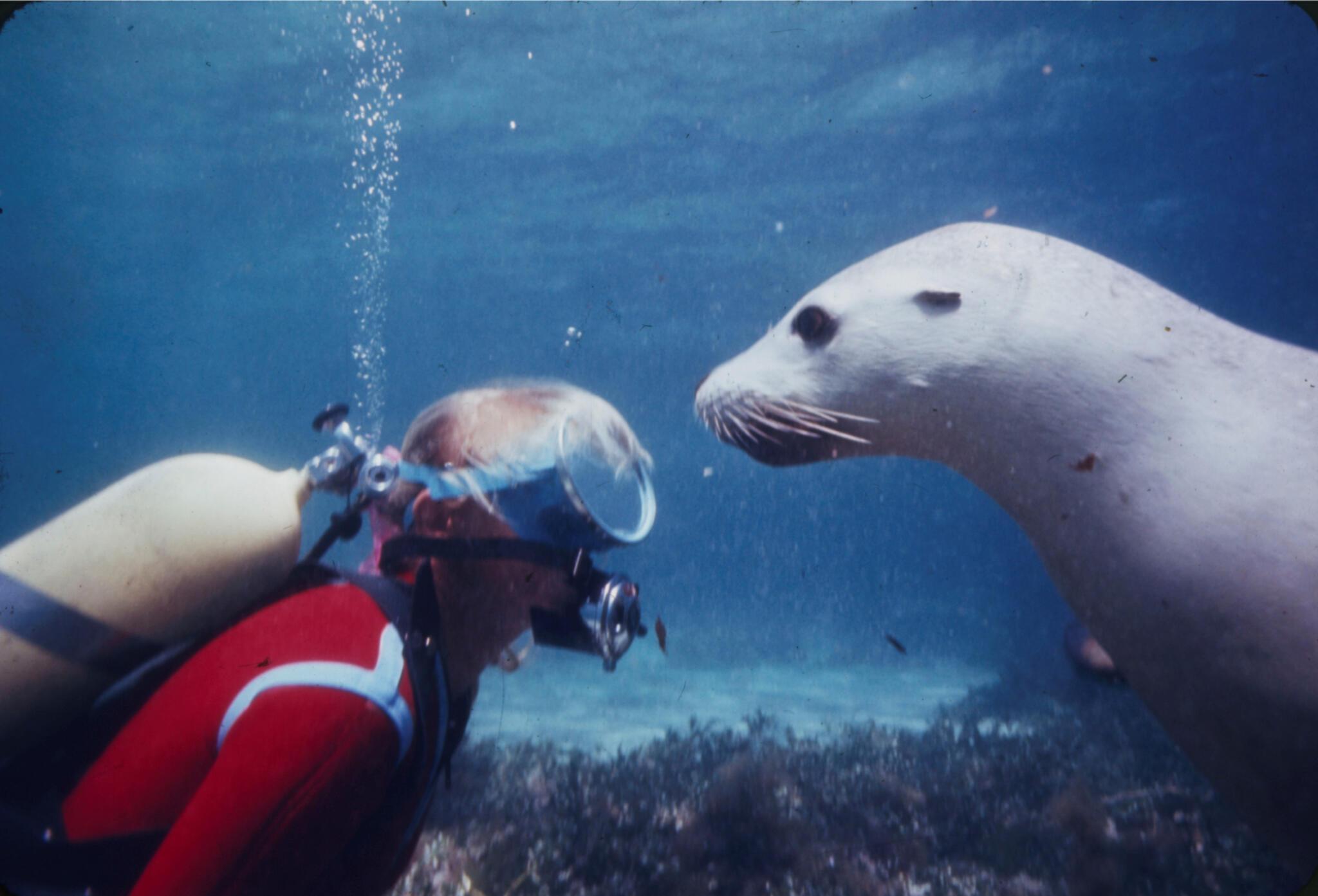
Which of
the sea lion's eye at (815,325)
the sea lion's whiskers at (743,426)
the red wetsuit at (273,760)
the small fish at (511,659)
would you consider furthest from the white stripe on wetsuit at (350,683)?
the sea lion's eye at (815,325)

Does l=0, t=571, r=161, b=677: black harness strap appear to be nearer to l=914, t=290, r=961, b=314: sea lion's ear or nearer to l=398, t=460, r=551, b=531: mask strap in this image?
l=398, t=460, r=551, b=531: mask strap

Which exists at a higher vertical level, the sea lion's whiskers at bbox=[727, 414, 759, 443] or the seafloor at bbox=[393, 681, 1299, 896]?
the sea lion's whiskers at bbox=[727, 414, 759, 443]

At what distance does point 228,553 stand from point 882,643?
25292 millimetres

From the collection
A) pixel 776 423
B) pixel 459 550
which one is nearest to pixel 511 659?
pixel 459 550

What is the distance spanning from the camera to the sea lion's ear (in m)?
2.00

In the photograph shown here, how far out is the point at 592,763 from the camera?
7125 millimetres

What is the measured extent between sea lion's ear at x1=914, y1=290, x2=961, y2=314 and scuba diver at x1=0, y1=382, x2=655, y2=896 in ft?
3.78

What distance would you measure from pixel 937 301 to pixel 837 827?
4628 mm

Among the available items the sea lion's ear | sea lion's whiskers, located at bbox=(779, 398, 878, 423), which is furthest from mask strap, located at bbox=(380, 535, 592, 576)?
the sea lion's ear

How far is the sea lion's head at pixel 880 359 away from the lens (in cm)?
197

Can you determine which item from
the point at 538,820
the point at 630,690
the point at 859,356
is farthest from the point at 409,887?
the point at 630,690

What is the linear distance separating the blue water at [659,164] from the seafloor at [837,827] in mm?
7861

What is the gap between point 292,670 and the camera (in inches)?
54.2

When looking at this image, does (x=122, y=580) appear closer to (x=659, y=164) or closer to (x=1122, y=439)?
(x=1122, y=439)
